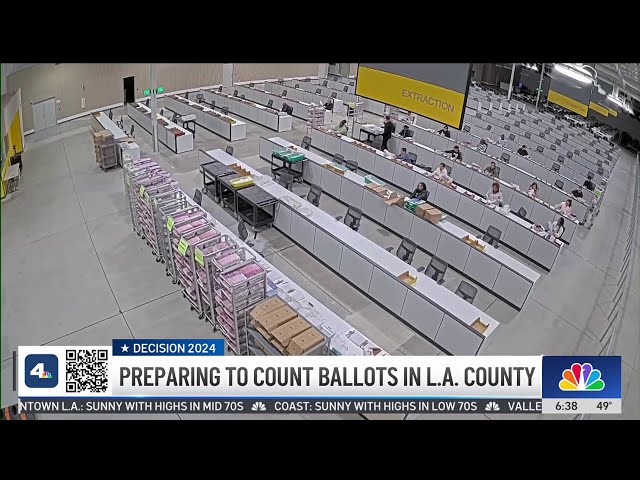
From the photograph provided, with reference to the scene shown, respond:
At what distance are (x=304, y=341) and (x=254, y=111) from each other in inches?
597

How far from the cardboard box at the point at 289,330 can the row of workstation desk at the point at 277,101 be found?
588 inches

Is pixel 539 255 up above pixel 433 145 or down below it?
below

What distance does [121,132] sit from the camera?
1444 centimetres

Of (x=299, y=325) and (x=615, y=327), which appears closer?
(x=299, y=325)

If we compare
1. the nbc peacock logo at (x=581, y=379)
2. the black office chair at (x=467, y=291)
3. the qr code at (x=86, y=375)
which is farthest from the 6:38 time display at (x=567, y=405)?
the qr code at (x=86, y=375)

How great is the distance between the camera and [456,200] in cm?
1226

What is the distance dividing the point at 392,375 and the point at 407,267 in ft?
8.99

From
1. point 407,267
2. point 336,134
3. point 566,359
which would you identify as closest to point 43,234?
point 407,267

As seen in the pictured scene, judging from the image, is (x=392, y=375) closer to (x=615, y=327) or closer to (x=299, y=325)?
(x=299, y=325)

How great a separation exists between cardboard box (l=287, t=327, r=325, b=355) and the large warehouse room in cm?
3

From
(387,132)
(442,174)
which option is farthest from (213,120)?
(442,174)

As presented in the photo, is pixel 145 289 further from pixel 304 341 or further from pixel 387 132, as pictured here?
pixel 387 132

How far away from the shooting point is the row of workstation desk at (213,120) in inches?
673

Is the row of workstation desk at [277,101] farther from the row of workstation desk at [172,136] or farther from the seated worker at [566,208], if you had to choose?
the seated worker at [566,208]
